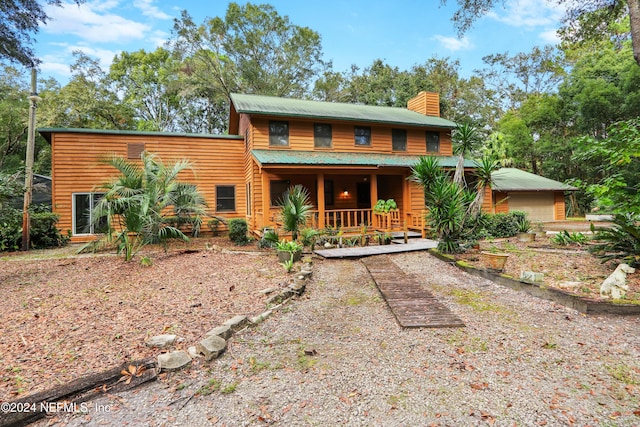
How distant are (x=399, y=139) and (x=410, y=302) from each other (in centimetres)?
1107

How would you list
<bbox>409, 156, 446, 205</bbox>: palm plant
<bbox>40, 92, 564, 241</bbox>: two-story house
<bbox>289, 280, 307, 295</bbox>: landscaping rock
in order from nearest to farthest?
<bbox>289, 280, 307, 295</bbox>: landscaping rock → <bbox>409, 156, 446, 205</bbox>: palm plant → <bbox>40, 92, 564, 241</bbox>: two-story house

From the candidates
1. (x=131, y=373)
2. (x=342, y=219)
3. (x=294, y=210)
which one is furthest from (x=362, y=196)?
(x=131, y=373)

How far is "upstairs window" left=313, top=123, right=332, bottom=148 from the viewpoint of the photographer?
508 inches

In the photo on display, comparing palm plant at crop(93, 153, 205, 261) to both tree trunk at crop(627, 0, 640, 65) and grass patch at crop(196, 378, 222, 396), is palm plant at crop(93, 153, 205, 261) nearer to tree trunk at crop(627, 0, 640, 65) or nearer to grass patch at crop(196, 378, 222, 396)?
grass patch at crop(196, 378, 222, 396)

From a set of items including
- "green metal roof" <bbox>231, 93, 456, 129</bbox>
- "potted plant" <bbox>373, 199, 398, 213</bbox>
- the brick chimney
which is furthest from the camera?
the brick chimney

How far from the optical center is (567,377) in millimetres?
2611

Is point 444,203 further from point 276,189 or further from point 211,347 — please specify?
point 276,189

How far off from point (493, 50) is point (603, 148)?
31828mm

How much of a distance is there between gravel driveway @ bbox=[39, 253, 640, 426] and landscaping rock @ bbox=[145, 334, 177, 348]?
520 millimetres

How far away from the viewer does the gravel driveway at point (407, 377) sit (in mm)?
2193

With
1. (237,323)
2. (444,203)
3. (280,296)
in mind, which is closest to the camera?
(237,323)

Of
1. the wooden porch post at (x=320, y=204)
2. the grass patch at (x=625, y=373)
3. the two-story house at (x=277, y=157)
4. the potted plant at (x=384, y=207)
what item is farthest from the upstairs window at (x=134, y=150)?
the grass patch at (x=625, y=373)

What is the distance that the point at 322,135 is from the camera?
13016 mm

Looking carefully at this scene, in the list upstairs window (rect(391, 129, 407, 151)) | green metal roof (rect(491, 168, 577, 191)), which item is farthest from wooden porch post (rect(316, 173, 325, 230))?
green metal roof (rect(491, 168, 577, 191))
